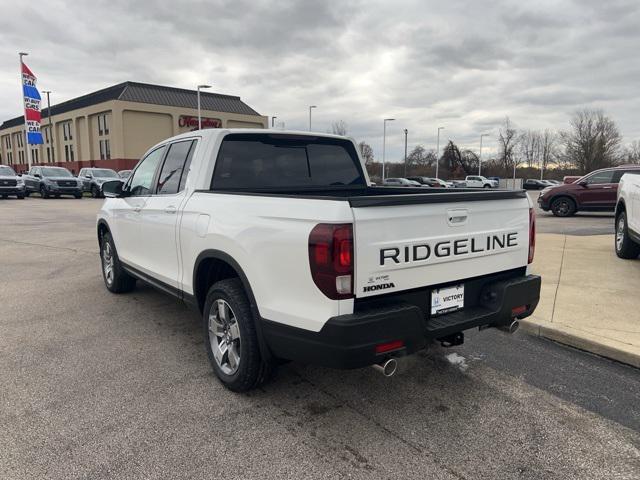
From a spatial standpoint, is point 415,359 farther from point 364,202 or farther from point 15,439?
point 15,439

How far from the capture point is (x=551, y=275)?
6.89 metres

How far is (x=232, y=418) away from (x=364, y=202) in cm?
166

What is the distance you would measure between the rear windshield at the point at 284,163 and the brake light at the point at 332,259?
1.63m

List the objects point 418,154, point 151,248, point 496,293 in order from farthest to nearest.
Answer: point 418,154 → point 151,248 → point 496,293

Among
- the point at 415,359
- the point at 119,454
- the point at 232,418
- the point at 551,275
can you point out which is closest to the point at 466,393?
the point at 415,359

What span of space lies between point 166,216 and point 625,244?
734 centimetres

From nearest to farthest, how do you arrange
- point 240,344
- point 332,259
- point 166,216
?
point 332,259 → point 240,344 → point 166,216

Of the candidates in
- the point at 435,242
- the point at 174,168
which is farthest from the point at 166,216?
the point at 435,242

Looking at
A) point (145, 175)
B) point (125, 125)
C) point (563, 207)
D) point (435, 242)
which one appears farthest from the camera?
point (125, 125)

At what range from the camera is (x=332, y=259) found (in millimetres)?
2590

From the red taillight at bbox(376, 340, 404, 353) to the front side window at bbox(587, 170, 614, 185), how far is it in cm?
1609

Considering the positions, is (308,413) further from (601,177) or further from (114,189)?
(601,177)

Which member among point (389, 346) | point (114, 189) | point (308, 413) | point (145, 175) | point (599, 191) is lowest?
point (308, 413)

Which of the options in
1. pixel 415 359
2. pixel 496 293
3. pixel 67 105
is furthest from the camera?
pixel 67 105
